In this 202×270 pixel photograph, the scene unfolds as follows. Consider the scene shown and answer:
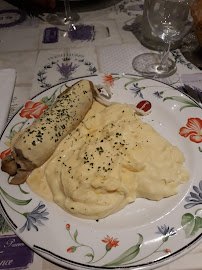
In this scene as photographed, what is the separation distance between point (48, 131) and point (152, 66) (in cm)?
130

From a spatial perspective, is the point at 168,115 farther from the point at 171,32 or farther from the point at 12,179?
the point at 12,179

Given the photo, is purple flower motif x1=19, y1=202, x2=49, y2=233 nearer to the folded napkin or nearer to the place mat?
the folded napkin

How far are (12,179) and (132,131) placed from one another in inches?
31.0

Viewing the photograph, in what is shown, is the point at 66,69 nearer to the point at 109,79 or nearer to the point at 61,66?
the point at 61,66

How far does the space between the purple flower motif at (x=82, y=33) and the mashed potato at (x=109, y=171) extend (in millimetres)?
1476

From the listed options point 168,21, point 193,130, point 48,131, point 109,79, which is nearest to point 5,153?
point 48,131

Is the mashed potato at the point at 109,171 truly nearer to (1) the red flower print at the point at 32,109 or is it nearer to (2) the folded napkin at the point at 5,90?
(1) the red flower print at the point at 32,109

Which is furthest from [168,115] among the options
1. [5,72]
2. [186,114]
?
[5,72]

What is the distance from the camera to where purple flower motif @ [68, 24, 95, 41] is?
9.30ft

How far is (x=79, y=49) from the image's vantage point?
2.69 metres

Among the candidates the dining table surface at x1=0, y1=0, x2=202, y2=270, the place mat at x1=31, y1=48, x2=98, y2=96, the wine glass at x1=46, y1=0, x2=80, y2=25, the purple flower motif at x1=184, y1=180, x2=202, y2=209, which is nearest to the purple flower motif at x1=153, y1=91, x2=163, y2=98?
the dining table surface at x1=0, y1=0, x2=202, y2=270

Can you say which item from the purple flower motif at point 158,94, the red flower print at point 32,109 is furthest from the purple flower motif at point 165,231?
the red flower print at point 32,109

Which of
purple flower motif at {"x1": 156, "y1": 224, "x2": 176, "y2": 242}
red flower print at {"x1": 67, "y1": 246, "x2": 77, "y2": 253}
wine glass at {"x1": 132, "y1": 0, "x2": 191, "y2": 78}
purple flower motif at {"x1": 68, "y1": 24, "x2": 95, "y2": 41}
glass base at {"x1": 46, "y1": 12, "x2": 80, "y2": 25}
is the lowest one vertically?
red flower print at {"x1": 67, "y1": 246, "x2": 77, "y2": 253}

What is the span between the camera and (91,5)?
3.23m
